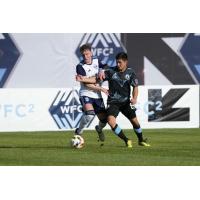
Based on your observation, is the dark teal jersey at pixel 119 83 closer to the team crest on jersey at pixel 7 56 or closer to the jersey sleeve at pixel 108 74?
the jersey sleeve at pixel 108 74

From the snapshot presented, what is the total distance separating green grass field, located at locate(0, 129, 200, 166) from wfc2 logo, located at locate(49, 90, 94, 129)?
2.82m

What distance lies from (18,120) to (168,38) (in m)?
5.62

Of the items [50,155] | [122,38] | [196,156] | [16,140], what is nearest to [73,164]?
[50,155]

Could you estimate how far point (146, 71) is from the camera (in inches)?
1040

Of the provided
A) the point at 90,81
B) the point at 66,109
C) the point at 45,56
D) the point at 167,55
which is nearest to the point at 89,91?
the point at 90,81

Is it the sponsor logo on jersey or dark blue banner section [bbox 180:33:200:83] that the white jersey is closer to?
the sponsor logo on jersey

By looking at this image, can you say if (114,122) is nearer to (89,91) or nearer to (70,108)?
(89,91)

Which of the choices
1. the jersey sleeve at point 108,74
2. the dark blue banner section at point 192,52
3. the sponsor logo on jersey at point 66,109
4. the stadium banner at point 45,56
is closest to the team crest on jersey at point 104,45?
the stadium banner at point 45,56

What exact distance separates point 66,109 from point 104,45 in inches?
95.0

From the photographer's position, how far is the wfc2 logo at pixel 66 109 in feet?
84.8

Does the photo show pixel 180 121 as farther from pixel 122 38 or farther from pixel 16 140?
pixel 16 140

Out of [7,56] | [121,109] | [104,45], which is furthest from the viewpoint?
[104,45]

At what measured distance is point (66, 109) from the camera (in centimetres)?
2594

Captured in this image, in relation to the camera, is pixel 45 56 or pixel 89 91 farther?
pixel 45 56
